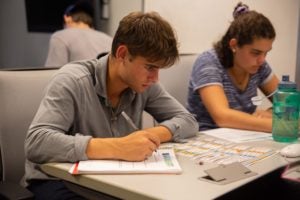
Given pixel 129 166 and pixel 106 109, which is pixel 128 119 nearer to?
pixel 106 109

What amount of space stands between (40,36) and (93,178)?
3097 millimetres

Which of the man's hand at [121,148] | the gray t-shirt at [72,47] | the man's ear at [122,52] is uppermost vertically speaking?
the man's ear at [122,52]

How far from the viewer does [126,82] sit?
1422 mm

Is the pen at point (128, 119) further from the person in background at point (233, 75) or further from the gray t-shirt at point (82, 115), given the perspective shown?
the person in background at point (233, 75)

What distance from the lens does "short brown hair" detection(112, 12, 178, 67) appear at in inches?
51.2

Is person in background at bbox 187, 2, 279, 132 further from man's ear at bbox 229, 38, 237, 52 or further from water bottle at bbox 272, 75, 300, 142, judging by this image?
water bottle at bbox 272, 75, 300, 142

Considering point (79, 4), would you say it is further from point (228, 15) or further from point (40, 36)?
point (228, 15)

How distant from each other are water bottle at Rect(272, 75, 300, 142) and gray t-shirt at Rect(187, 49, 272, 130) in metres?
0.39

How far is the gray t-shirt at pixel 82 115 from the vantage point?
1.19 m

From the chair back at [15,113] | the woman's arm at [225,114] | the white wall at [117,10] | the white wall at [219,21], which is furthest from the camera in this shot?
the white wall at [117,10]

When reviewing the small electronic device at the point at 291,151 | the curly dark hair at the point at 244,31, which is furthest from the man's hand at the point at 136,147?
the curly dark hair at the point at 244,31

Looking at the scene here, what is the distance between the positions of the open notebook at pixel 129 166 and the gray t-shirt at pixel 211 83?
0.73 meters

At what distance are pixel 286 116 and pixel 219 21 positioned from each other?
1.29m

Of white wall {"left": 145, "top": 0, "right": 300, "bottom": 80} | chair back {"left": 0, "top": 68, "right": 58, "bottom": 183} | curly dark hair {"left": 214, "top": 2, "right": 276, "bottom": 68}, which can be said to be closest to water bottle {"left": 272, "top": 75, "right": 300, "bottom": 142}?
curly dark hair {"left": 214, "top": 2, "right": 276, "bottom": 68}
